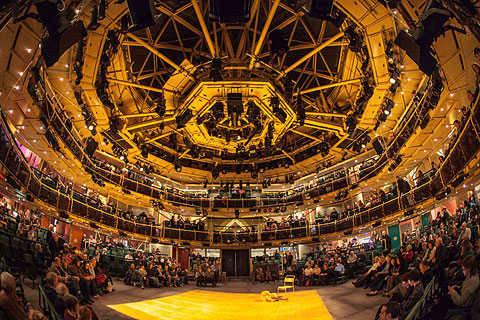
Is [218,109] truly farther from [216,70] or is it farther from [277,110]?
[277,110]

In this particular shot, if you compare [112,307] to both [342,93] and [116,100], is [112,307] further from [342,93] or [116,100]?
[342,93]

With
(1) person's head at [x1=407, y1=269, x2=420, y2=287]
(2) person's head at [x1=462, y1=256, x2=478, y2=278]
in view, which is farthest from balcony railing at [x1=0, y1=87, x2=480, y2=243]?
(2) person's head at [x1=462, y1=256, x2=478, y2=278]

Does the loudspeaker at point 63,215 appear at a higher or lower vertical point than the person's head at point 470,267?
higher

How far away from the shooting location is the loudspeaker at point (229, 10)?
298 inches

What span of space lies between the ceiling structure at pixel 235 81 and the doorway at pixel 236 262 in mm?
7240

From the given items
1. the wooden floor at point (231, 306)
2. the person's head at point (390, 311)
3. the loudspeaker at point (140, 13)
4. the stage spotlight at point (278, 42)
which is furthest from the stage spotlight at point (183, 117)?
the person's head at point (390, 311)

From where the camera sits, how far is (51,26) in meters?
7.07

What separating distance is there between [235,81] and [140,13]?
10044mm

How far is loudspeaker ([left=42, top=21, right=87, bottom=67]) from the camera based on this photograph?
24.3 ft

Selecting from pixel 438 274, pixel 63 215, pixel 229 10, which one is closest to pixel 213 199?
pixel 63 215

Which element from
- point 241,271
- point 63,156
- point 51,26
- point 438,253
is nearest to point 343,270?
point 438,253

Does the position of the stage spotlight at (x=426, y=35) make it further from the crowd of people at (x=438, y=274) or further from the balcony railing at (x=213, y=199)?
the balcony railing at (x=213, y=199)

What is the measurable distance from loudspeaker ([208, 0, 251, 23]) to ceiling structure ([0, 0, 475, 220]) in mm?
2233

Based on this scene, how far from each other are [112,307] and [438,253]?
9.34 m
